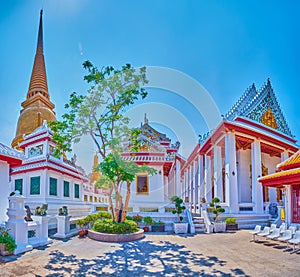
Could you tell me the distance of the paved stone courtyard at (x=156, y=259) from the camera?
7281 mm

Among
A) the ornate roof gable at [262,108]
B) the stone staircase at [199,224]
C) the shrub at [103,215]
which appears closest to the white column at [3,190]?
the shrub at [103,215]

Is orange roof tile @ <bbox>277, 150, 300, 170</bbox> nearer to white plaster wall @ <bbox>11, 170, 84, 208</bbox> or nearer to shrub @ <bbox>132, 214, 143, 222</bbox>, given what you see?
shrub @ <bbox>132, 214, 143, 222</bbox>

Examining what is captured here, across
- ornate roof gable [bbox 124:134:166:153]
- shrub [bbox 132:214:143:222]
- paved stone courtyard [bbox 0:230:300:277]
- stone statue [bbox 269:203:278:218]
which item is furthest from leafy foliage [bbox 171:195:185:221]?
stone statue [bbox 269:203:278:218]

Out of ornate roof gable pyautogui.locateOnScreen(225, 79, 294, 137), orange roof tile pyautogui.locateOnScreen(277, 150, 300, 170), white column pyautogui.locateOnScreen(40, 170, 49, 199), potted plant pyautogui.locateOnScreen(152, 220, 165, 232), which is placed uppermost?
ornate roof gable pyautogui.locateOnScreen(225, 79, 294, 137)

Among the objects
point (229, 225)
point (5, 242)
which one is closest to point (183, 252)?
point (5, 242)

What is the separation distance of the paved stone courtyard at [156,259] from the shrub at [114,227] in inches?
36.9

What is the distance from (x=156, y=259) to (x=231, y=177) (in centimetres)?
1011

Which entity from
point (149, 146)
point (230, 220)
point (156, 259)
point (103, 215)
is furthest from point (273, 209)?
point (156, 259)

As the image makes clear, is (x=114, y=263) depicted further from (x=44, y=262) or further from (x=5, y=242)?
Result: (x=5, y=242)

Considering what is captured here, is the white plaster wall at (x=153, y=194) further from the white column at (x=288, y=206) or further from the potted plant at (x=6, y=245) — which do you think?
the potted plant at (x=6, y=245)

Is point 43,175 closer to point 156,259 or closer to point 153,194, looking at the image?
point 153,194

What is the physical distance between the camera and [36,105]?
28688 millimetres

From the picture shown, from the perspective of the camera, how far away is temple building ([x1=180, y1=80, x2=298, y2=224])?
17.7m

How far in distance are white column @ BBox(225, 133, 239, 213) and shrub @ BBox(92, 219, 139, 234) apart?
6.87 metres
